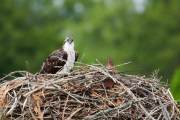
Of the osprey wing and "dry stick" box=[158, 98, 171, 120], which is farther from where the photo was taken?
the osprey wing

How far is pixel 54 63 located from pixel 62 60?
10 centimetres

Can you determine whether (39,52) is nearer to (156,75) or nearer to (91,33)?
(91,33)

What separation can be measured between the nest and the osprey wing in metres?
1.23

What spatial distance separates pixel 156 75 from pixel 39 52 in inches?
1559

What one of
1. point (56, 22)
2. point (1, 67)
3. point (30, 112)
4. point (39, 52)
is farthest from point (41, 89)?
point (56, 22)

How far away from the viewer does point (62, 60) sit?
12.0 m

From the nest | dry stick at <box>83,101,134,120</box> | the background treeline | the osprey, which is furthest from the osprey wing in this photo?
the background treeline

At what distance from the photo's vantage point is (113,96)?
10172 mm

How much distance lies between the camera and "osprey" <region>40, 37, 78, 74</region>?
11.7 meters

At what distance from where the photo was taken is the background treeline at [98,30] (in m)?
50.8

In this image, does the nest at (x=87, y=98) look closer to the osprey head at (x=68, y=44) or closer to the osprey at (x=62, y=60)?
the osprey at (x=62, y=60)

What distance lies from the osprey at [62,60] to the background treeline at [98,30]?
29.2 m

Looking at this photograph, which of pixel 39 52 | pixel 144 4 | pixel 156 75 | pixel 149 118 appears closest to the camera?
pixel 149 118

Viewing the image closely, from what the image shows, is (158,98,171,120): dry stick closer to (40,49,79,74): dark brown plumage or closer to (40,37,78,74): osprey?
(40,37,78,74): osprey
